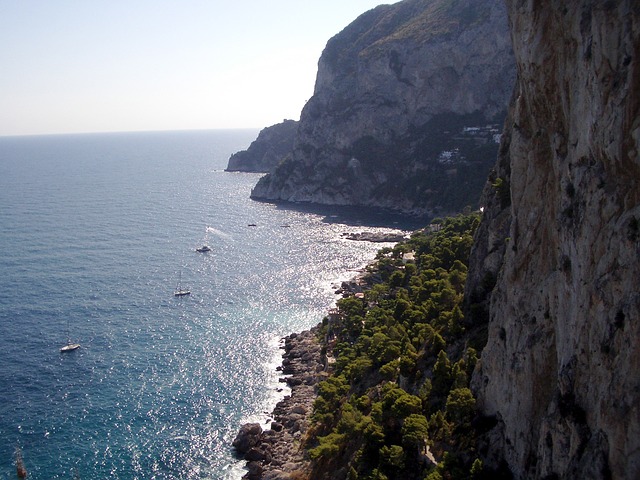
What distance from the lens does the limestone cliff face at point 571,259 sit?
25.3 meters

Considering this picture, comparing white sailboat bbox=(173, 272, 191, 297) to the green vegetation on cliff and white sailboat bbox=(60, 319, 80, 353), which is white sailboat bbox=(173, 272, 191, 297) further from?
the green vegetation on cliff

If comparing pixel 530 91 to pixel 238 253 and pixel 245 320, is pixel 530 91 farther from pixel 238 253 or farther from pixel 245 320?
pixel 238 253

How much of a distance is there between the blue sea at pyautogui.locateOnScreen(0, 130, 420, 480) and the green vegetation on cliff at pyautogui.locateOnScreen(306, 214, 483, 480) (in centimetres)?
1027

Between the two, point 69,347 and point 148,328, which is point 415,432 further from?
point 148,328

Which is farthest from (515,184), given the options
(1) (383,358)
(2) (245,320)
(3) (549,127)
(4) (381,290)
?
(2) (245,320)

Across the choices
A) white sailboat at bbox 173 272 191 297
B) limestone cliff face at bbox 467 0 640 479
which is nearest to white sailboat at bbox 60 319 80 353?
white sailboat at bbox 173 272 191 297

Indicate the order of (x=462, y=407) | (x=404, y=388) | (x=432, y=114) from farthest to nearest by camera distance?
(x=432, y=114) → (x=404, y=388) → (x=462, y=407)

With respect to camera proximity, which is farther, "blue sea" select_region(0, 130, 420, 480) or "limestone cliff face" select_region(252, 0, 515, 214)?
"limestone cliff face" select_region(252, 0, 515, 214)

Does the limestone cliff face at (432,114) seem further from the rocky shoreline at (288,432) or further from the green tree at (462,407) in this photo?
the green tree at (462,407)

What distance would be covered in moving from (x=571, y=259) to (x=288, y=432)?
40.5 m

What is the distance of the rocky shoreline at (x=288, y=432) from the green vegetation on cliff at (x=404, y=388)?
234 cm

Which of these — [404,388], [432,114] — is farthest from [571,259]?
[432,114]

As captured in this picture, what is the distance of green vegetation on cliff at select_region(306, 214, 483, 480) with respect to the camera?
43281 millimetres

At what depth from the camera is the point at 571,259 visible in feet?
101
